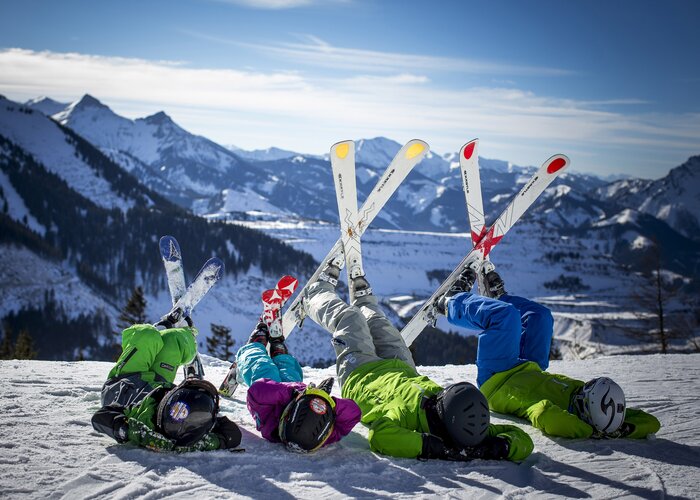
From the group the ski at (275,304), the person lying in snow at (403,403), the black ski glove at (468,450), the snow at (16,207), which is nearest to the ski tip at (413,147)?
the ski at (275,304)

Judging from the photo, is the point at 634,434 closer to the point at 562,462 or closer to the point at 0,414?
the point at 562,462

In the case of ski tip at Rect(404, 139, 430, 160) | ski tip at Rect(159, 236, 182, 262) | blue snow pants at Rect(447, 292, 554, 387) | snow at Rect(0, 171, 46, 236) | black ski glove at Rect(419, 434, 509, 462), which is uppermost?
snow at Rect(0, 171, 46, 236)

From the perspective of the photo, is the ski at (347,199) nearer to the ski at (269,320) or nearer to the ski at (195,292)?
the ski at (269,320)

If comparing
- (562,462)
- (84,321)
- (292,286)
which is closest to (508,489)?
(562,462)

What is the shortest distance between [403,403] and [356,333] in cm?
133

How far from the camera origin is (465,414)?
13.0 feet

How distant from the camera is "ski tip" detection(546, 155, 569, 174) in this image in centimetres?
886

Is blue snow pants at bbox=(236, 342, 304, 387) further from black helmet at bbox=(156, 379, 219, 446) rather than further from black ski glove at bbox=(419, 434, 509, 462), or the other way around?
black ski glove at bbox=(419, 434, 509, 462)

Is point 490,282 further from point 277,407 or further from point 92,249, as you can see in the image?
point 92,249

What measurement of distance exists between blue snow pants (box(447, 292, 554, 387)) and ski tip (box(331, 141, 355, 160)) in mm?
3856

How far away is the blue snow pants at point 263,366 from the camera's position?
16.8ft

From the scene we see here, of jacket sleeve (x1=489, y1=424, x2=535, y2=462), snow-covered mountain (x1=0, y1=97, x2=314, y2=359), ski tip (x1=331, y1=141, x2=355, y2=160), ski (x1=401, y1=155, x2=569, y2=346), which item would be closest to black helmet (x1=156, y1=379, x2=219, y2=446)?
jacket sleeve (x1=489, y1=424, x2=535, y2=462)

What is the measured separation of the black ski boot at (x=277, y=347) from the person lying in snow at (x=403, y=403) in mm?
576

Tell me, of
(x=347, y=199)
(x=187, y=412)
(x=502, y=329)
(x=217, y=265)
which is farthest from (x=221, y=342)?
(x=187, y=412)
